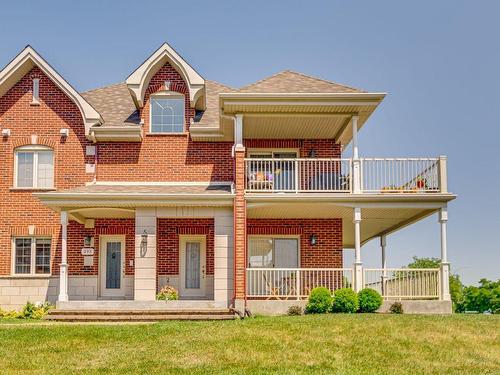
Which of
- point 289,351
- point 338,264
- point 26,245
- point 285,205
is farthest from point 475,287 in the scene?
point 289,351

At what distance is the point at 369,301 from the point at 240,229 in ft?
13.7

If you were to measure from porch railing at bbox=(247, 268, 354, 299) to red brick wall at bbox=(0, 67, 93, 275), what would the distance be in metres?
6.77

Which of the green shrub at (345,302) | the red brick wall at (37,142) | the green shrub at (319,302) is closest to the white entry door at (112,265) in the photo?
the red brick wall at (37,142)

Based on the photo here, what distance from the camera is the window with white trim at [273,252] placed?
22859mm

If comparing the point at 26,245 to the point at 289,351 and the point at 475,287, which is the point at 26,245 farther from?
the point at 475,287

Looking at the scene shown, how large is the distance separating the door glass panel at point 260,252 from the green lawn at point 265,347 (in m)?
6.55

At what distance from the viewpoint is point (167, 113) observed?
23688 mm

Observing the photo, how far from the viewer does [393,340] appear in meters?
13.9

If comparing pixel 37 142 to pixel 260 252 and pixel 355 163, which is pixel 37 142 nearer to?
pixel 260 252

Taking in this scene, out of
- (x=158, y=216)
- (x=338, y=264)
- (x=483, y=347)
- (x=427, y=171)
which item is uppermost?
(x=427, y=171)

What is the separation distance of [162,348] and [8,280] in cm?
1085

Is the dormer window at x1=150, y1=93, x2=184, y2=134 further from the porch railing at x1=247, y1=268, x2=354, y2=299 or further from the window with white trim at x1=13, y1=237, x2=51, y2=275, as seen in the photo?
the porch railing at x1=247, y1=268, x2=354, y2=299

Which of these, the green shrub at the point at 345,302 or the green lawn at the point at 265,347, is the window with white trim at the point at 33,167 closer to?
the green lawn at the point at 265,347

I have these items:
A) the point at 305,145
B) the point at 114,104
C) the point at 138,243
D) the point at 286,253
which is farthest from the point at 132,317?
the point at 114,104
